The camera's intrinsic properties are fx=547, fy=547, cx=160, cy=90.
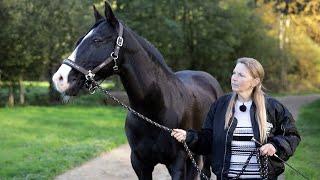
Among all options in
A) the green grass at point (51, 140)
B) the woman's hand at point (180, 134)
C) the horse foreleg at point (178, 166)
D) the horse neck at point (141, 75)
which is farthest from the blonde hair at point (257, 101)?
the green grass at point (51, 140)

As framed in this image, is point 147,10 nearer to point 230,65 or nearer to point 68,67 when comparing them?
point 230,65

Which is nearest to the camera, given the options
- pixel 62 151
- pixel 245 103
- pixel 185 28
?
pixel 245 103

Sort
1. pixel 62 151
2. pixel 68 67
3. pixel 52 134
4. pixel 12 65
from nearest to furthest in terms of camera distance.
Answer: pixel 68 67 → pixel 62 151 → pixel 52 134 → pixel 12 65

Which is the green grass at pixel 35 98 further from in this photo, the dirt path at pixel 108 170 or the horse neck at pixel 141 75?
the horse neck at pixel 141 75

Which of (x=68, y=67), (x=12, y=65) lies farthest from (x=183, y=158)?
(x=12, y=65)

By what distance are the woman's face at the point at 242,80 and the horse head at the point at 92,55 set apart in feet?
3.39

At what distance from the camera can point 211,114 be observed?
148 inches

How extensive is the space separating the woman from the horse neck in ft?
3.01

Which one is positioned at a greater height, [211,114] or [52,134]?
[211,114]

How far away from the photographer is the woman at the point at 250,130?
3.51 m

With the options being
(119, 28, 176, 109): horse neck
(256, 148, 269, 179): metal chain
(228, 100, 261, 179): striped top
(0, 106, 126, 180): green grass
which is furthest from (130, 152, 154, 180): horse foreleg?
(0, 106, 126, 180): green grass

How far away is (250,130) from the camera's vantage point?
3.55 m

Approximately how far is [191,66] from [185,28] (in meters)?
2.19

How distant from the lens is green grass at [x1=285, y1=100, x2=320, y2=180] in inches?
315
